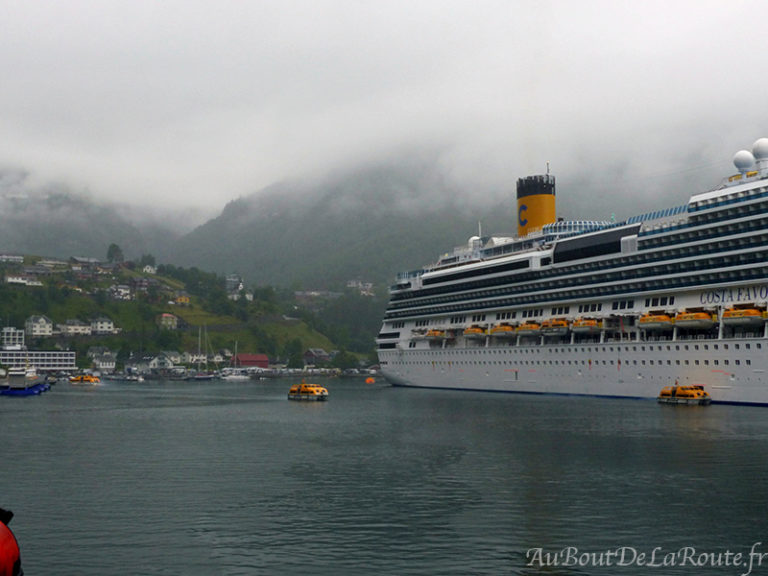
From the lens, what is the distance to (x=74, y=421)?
275 ft

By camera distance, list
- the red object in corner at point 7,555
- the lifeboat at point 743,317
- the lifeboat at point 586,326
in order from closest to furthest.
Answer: the red object in corner at point 7,555
the lifeboat at point 743,317
the lifeboat at point 586,326

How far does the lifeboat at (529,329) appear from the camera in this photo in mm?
113556

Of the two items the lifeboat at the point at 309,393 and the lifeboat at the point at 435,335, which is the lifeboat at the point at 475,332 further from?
the lifeboat at the point at 309,393

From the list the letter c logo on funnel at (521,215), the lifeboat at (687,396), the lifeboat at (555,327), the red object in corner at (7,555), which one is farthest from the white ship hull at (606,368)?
the red object in corner at (7,555)

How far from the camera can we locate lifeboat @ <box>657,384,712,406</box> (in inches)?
3344

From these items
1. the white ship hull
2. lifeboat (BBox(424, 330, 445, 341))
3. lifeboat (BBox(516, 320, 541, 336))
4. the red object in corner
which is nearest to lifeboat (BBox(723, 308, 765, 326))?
the white ship hull

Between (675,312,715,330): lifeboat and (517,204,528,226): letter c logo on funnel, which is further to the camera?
(517,204,528,226): letter c logo on funnel

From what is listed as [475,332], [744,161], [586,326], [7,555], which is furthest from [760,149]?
[7,555]

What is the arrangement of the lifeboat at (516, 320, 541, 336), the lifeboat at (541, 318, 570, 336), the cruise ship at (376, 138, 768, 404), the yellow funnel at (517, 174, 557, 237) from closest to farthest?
the cruise ship at (376, 138, 768, 404), the lifeboat at (541, 318, 570, 336), the lifeboat at (516, 320, 541, 336), the yellow funnel at (517, 174, 557, 237)

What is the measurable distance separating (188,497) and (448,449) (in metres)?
21.0

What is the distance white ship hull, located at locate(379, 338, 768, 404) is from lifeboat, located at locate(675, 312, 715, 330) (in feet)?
5.79

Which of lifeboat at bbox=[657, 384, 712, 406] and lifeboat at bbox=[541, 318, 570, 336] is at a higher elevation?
lifeboat at bbox=[541, 318, 570, 336]

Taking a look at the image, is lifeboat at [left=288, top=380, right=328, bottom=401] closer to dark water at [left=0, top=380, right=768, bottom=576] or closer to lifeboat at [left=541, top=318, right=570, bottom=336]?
lifeboat at [left=541, top=318, right=570, bottom=336]

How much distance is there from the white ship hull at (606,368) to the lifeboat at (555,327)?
68.9 inches
